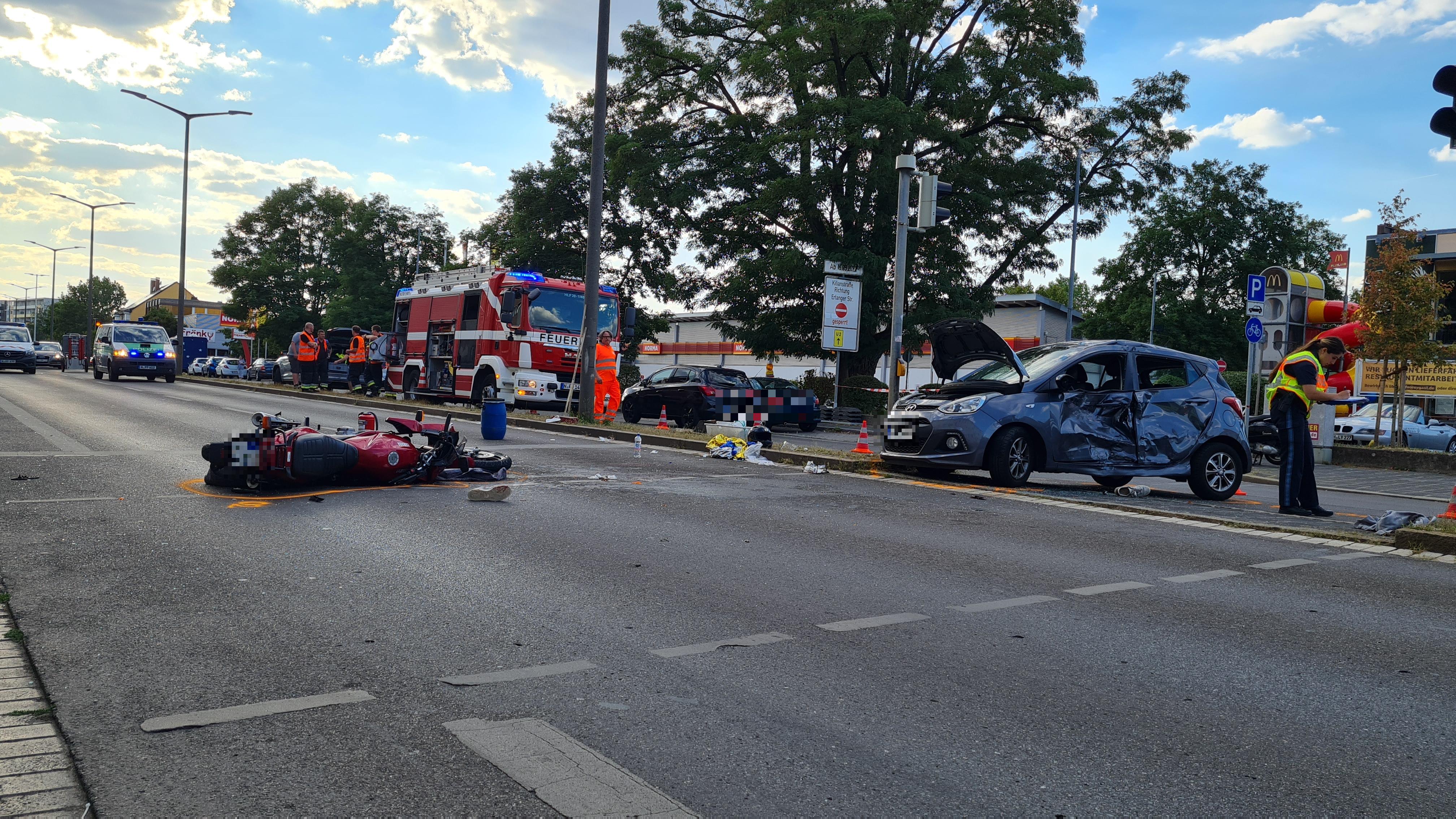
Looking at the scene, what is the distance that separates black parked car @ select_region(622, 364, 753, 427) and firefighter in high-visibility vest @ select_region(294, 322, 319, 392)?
10.8 m

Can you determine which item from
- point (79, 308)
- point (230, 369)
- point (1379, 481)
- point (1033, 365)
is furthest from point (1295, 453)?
point (79, 308)

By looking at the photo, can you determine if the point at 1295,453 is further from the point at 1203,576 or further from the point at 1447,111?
the point at 1203,576

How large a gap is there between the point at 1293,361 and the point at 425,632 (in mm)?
8695

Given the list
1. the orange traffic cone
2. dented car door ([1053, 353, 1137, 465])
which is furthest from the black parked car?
the orange traffic cone

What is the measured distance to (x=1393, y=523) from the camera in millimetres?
8508

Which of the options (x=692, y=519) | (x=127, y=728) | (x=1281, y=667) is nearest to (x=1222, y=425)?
(x=692, y=519)

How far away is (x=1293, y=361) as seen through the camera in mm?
9766

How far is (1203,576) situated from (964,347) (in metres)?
5.85

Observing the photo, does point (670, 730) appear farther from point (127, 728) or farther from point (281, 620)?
point (281, 620)

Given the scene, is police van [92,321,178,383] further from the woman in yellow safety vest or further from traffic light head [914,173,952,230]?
the woman in yellow safety vest

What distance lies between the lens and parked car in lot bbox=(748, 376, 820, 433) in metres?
22.9

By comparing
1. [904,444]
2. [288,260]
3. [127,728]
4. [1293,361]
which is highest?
[288,260]

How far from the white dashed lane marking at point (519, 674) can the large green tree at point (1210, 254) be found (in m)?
57.2

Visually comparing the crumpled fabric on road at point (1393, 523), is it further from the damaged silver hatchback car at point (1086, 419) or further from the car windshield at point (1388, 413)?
the car windshield at point (1388, 413)
